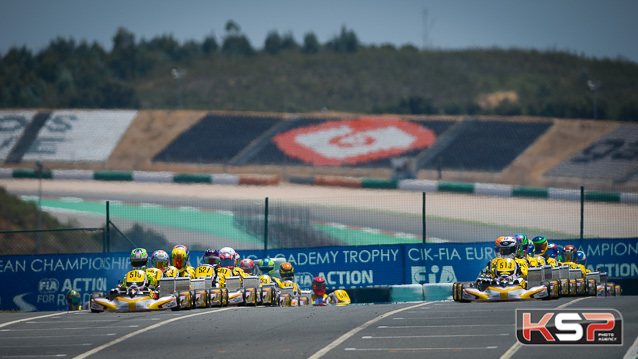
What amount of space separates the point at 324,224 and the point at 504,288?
51.1 feet

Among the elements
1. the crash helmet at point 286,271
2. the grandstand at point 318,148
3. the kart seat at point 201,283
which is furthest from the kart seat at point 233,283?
the grandstand at point 318,148

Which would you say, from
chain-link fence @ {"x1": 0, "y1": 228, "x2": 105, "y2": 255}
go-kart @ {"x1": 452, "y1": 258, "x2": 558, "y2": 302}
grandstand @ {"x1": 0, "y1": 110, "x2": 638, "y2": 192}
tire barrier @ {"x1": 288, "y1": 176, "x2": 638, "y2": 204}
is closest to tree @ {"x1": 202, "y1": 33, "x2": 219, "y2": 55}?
grandstand @ {"x1": 0, "y1": 110, "x2": 638, "y2": 192}

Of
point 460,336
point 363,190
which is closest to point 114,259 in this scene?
point 460,336

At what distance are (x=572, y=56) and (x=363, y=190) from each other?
70.0m

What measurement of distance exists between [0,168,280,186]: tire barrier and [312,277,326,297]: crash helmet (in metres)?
35.4

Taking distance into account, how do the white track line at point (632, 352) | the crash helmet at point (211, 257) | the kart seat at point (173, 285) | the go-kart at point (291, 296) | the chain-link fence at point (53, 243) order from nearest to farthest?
the white track line at point (632, 352) < the kart seat at point (173, 285) < the crash helmet at point (211, 257) < the go-kart at point (291, 296) < the chain-link fence at point (53, 243)

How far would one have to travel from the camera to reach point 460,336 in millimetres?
16172

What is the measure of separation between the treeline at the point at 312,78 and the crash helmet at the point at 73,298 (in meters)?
70.7

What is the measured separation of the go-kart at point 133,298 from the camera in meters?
20.9

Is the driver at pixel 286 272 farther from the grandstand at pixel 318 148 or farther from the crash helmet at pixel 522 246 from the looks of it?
the grandstand at pixel 318 148

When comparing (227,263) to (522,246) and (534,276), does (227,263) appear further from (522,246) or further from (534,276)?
(534,276)

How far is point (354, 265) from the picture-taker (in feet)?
86.7

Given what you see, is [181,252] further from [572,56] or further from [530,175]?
[572,56]

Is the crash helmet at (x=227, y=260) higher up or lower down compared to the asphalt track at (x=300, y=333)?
higher up
